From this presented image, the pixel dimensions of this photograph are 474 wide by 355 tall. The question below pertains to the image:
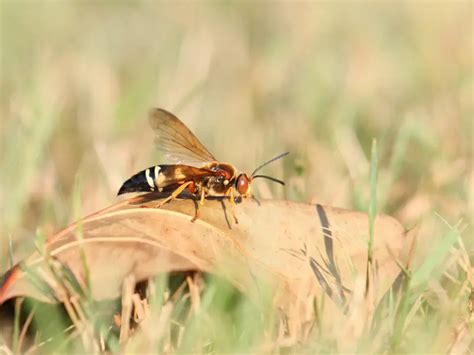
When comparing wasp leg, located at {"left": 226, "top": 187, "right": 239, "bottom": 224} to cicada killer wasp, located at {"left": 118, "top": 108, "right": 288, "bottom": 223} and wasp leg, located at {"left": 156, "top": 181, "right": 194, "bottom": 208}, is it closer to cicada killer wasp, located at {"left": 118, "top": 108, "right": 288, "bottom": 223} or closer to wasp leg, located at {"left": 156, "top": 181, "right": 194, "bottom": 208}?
cicada killer wasp, located at {"left": 118, "top": 108, "right": 288, "bottom": 223}

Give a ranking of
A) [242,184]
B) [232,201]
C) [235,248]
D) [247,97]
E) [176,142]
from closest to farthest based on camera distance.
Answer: [235,248]
[232,201]
[242,184]
[176,142]
[247,97]

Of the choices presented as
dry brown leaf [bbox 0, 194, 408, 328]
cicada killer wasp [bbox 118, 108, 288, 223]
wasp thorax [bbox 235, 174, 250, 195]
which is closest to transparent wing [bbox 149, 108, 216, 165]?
cicada killer wasp [bbox 118, 108, 288, 223]

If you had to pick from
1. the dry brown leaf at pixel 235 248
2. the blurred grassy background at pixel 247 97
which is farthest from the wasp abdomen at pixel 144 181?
the blurred grassy background at pixel 247 97

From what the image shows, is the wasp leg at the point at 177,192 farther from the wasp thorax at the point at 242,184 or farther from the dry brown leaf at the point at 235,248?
the wasp thorax at the point at 242,184

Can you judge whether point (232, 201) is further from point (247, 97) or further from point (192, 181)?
point (247, 97)

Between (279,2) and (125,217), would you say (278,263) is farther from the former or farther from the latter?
(279,2)

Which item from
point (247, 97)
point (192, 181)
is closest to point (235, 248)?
point (192, 181)
